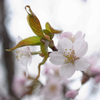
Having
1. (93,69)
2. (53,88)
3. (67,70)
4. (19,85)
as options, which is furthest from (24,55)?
(19,85)

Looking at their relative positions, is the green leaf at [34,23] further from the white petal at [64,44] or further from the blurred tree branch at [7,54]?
the blurred tree branch at [7,54]

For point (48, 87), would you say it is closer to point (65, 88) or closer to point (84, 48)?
point (65, 88)

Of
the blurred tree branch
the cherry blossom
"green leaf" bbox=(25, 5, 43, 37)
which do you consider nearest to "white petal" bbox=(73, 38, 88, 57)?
"green leaf" bbox=(25, 5, 43, 37)

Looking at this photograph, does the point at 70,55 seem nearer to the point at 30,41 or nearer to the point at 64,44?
the point at 64,44

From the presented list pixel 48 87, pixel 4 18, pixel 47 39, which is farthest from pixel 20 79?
pixel 47 39

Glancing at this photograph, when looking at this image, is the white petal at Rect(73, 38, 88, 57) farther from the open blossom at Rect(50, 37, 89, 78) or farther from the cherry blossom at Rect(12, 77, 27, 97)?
the cherry blossom at Rect(12, 77, 27, 97)
